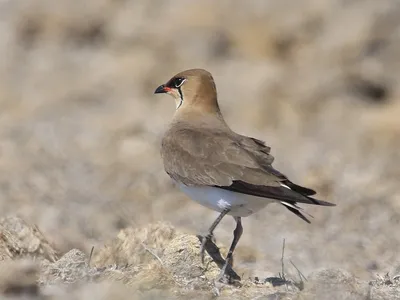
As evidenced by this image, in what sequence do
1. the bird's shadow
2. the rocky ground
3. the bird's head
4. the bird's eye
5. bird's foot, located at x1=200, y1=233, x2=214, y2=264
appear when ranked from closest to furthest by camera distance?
the rocky ground
the bird's shadow
bird's foot, located at x1=200, y1=233, x2=214, y2=264
the bird's head
the bird's eye

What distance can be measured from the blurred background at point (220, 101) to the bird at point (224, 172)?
61.3 inches

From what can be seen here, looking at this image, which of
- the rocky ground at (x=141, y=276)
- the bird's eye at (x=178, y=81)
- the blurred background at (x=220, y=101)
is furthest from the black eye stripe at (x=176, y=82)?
the blurred background at (x=220, y=101)

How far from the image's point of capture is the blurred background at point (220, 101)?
9.47m

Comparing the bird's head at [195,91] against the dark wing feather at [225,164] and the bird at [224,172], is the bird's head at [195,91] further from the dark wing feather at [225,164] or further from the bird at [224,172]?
the dark wing feather at [225,164]

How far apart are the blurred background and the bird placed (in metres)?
1.56

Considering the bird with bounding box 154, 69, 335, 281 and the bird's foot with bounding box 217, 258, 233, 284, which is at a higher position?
the bird with bounding box 154, 69, 335, 281

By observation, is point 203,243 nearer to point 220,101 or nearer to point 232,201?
point 232,201

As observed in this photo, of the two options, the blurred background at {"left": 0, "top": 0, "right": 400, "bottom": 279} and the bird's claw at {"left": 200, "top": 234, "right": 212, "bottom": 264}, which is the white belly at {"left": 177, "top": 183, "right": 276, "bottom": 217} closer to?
the bird's claw at {"left": 200, "top": 234, "right": 212, "bottom": 264}

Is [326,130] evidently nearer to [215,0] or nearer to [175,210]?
[215,0]

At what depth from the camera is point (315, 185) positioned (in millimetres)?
10508

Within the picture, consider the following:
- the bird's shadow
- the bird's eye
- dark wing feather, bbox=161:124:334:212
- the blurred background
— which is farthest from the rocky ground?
the blurred background

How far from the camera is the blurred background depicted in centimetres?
947

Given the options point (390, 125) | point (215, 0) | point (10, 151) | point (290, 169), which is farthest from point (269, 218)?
point (215, 0)

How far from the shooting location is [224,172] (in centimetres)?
647
